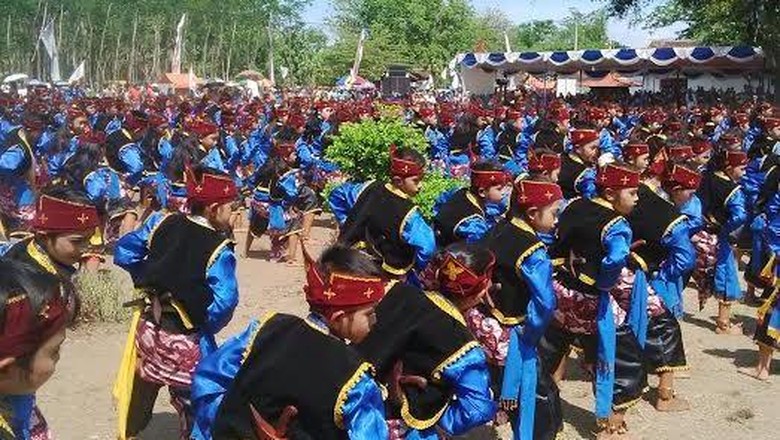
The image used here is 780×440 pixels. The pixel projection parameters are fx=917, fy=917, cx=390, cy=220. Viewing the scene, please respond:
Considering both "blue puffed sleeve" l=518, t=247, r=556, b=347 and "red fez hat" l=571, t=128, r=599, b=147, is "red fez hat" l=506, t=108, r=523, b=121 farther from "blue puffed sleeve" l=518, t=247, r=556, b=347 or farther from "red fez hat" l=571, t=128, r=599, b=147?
"blue puffed sleeve" l=518, t=247, r=556, b=347

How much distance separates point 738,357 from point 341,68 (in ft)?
184

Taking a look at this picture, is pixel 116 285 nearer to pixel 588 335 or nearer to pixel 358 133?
pixel 358 133

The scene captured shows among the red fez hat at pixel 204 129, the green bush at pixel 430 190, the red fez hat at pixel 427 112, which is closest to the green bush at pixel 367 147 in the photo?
the green bush at pixel 430 190

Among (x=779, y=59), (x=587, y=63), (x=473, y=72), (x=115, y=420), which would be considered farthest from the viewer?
(x=473, y=72)

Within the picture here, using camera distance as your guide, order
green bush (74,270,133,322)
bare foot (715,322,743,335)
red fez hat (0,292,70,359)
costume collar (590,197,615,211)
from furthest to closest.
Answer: bare foot (715,322,743,335) < green bush (74,270,133,322) < costume collar (590,197,615,211) < red fez hat (0,292,70,359)

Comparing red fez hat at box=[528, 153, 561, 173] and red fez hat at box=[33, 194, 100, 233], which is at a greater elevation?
red fez hat at box=[528, 153, 561, 173]

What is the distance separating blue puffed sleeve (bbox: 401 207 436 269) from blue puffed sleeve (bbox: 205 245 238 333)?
1809 mm

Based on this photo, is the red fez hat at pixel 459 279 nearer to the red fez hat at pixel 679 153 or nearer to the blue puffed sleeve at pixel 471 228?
the blue puffed sleeve at pixel 471 228

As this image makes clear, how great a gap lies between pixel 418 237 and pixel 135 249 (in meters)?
1.99

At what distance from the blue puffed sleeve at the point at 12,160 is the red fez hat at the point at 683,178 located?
243 inches

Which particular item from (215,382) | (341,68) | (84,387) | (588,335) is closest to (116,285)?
(84,387)

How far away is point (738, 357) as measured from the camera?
26.9 ft

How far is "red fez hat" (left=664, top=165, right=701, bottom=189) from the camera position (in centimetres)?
702

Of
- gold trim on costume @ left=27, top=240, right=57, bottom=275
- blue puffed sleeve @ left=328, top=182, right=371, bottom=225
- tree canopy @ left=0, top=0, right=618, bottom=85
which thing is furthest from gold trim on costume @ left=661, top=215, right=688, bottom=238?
tree canopy @ left=0, top=0, right=618, bottom=85
